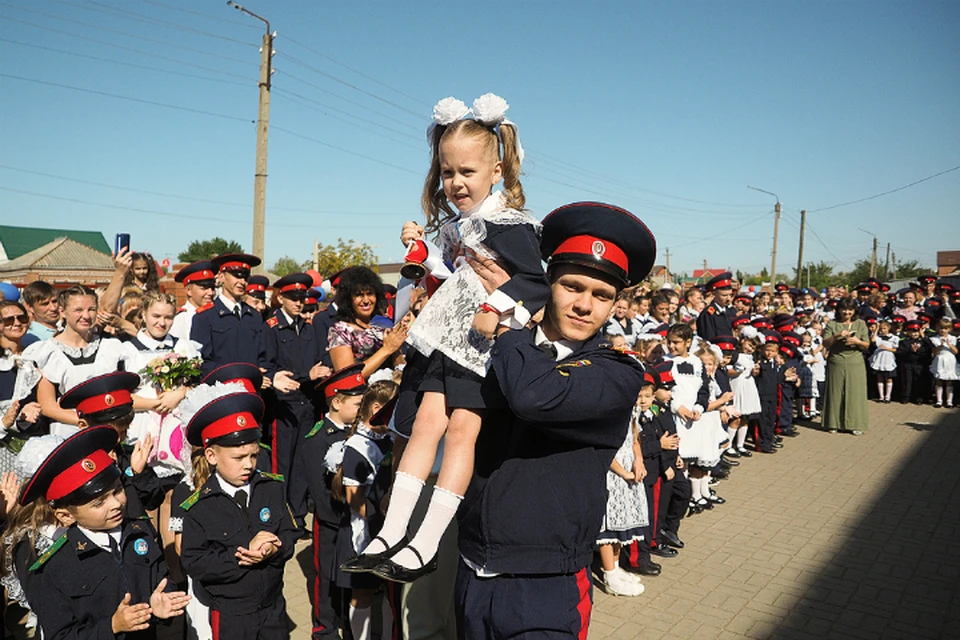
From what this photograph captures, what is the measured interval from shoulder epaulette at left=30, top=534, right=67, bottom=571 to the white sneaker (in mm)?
3858

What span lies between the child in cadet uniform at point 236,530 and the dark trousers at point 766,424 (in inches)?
335

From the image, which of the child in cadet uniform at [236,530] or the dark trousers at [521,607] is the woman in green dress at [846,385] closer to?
the child in cadet uniform at [236,530]

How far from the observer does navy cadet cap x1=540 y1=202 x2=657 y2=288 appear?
6.91 ft

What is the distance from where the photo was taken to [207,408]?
3.65 meters

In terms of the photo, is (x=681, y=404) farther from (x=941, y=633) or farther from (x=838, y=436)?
(x=838, y=436)

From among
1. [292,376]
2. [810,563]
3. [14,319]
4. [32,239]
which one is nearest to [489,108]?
[292,376]

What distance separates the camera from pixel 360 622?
13.2ft

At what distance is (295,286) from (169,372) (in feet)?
7.72

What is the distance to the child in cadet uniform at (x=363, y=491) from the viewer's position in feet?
12.9

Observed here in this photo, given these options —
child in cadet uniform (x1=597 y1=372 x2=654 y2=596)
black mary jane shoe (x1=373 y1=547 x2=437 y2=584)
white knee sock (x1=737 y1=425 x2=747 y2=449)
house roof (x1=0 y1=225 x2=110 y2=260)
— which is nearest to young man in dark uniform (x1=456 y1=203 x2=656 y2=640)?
black mary jane shoe (x1=373 y1=547 x2=437 y2=584)

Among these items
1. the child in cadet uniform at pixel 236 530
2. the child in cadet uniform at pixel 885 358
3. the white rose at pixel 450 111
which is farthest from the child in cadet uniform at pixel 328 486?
the child in cadet uniform at pixel 885 358

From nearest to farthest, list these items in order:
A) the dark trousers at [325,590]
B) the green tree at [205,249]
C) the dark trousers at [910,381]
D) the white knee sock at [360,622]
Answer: the white knee sock at [360,622], the dark trousers at [325,590], the dark trousers at [910,381], the green tree at [205,249]

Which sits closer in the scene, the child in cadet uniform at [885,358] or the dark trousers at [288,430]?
the dark trousers at [288,430]

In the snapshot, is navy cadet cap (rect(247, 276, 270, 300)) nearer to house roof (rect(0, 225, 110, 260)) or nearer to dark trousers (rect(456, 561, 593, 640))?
dark trousers (rect(456, 561, 593, 640))
